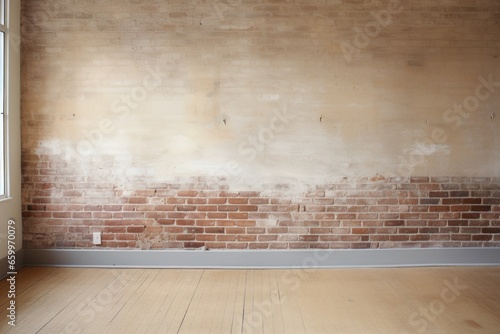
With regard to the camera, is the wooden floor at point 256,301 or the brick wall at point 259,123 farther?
the brick wall at point 259,123

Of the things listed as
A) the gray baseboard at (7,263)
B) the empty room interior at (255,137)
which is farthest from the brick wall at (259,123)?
the gray baseboard at (7,263)

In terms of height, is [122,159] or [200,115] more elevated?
[200,115]

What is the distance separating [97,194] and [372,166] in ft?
9.75

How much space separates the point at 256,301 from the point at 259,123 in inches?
72.6

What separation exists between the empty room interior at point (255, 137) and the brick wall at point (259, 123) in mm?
15

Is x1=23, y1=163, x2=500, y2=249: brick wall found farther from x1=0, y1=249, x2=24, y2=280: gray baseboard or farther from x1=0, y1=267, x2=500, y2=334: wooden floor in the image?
x1=0, y1=267, x2=500, y2=334: wooden floor

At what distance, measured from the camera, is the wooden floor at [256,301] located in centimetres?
331

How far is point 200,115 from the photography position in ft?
15.3

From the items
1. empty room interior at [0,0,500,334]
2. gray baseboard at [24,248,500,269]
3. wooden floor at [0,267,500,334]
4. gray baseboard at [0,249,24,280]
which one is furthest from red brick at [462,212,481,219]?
gray baseboard at [0,249,24,280]

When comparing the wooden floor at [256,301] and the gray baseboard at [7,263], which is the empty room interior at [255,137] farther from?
the wooden floor at [256,301]

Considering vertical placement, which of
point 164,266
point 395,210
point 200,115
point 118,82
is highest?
point 118,82

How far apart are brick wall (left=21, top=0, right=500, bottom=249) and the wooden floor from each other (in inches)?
16.0

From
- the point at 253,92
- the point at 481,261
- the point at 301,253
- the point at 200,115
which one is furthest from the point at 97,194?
the point at 481,261

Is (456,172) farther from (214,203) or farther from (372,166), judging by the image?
(214,203)
